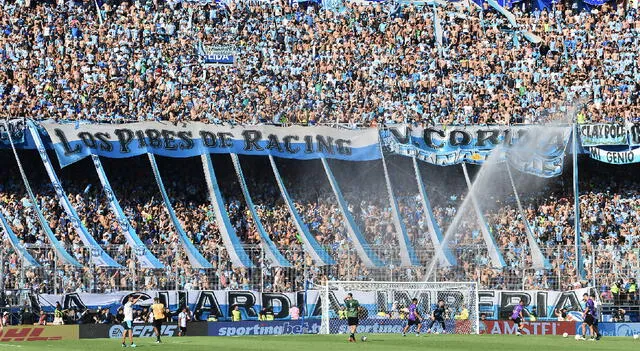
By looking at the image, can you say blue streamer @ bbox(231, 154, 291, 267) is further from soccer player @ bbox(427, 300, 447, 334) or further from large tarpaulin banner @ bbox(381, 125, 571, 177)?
large tarpaulin banner @ bbox(381, 125, 571, 177)

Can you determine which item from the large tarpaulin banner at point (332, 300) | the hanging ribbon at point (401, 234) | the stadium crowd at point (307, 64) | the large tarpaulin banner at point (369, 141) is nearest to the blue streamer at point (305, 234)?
the large tarpaulin banner at point (369, 141)

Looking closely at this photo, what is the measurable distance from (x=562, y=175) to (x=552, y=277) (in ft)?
34.3

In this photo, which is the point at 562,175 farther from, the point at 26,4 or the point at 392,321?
the point at 26,4

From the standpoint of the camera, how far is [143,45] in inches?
2381

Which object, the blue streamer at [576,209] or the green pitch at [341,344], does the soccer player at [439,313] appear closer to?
the green pitch at [341,344]

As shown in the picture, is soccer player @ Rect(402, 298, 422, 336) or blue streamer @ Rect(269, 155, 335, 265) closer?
soccer player @ Rect(402, 298, 422, 336)

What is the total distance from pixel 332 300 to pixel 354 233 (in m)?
5.68

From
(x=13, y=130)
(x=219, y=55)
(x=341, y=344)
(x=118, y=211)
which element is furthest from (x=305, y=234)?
(x=341, y=344)

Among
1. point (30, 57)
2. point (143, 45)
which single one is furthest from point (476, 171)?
point (30, 57)

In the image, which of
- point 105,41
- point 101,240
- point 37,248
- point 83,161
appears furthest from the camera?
point 105,41

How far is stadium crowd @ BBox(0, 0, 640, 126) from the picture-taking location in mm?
57125

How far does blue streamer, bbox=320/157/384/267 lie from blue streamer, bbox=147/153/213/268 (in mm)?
5666

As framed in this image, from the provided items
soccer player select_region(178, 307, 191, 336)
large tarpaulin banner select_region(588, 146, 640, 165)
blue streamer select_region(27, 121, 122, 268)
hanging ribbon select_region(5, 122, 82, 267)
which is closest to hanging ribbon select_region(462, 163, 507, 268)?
large tarpaulin banner select_region(588, 146, 640, 165)

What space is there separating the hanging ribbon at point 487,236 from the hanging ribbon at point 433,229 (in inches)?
58.6
